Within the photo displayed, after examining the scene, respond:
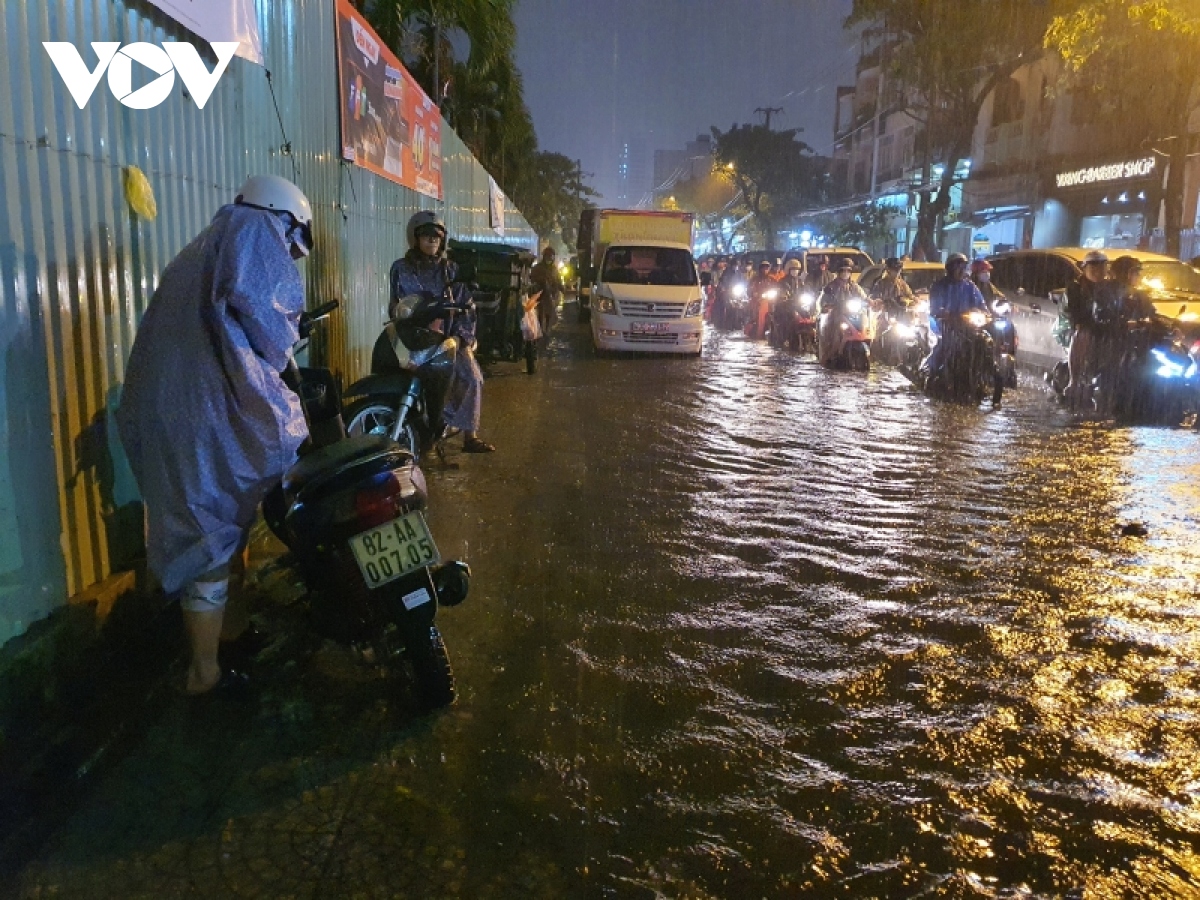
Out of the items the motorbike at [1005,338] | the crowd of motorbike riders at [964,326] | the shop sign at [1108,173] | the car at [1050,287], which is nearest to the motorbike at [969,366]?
the crowd of motorbike riders at [964,326]

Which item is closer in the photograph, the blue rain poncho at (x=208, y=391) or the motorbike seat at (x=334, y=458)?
the blue rain poncho at (x=208, y=391)

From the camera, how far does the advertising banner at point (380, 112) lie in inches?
356

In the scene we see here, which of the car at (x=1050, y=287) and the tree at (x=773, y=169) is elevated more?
the tree at (x=773, y=169)

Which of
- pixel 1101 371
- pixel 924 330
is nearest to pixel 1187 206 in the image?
pixel 924 330

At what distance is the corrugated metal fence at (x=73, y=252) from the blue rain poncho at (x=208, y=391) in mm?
417

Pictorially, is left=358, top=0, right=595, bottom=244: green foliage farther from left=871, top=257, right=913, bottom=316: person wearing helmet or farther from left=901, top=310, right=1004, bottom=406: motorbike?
left=901, top=310, right=1004, bottom=406: motorbike

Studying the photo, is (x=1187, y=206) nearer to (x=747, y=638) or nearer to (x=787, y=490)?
(x=787, y=490)

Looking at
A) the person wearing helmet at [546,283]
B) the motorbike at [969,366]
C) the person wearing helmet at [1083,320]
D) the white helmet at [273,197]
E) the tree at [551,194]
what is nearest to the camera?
the white helmet at [273,197]

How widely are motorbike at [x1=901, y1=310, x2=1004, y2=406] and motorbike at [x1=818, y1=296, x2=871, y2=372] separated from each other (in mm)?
2420

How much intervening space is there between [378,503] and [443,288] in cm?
403

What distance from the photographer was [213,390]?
11.3ft

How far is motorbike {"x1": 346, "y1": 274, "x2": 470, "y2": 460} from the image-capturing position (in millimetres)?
6367

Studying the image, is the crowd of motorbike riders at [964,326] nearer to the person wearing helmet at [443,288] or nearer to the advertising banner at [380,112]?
the advertising banner at [380,112]

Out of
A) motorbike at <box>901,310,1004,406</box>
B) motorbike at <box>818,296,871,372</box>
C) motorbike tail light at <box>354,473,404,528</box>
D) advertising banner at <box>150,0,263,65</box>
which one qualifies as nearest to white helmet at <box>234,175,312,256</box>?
motorbike tail light at <box>354,473,404,528</box>
